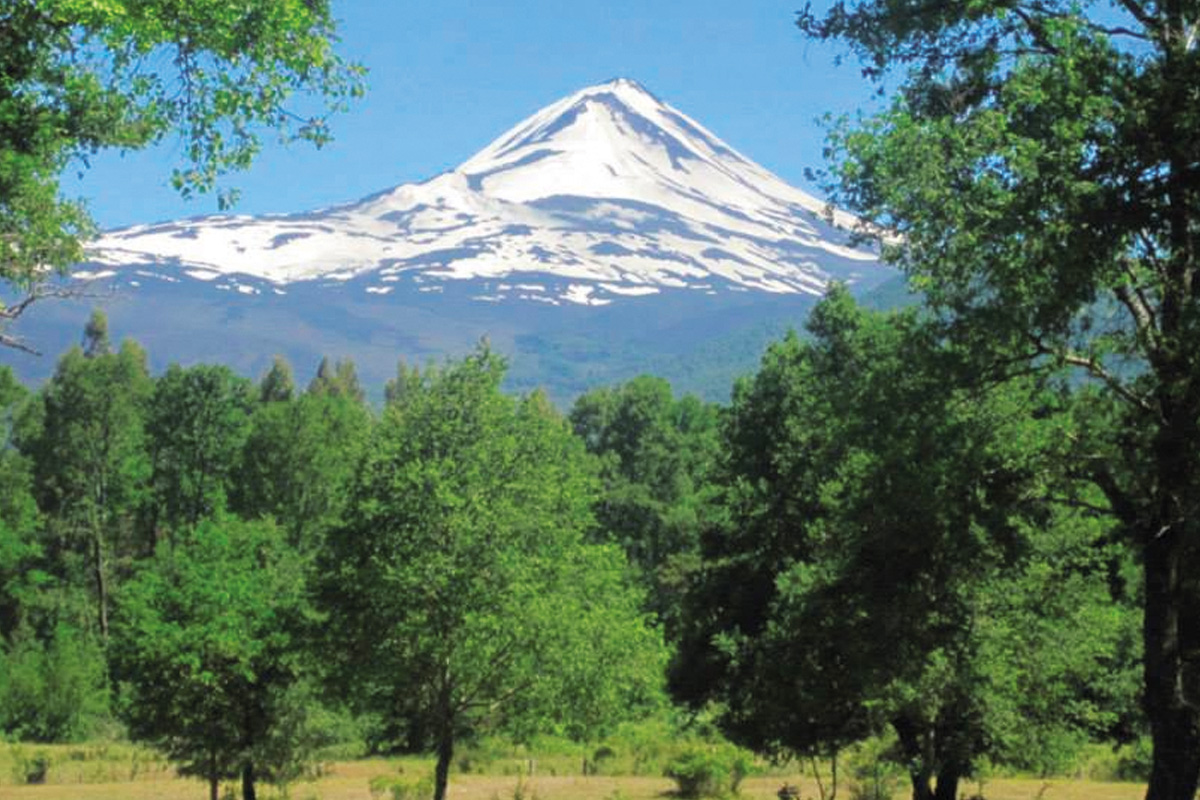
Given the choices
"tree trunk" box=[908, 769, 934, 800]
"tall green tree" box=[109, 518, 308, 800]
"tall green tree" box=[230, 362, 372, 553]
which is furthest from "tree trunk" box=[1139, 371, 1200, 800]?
"tall green tree" box=[230, 362, 372, 553]

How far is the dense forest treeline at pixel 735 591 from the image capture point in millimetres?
14742

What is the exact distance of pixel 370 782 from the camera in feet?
127

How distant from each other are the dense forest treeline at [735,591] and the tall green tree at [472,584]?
63 millimetres

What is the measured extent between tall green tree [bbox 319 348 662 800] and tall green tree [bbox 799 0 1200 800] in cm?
1407

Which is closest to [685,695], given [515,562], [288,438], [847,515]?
[515,562]

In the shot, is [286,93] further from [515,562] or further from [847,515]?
[515,562]

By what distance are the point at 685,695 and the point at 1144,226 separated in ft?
80.1

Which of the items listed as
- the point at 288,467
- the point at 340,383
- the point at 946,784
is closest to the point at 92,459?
the point at 288,467

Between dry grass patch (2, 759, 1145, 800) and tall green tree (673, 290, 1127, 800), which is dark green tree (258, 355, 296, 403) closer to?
dry grass patch (2, 759, 1145, 800)

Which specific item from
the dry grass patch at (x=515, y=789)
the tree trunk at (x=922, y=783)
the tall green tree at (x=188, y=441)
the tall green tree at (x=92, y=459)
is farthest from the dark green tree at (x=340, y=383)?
the tree trunk at (x=922, y=783)

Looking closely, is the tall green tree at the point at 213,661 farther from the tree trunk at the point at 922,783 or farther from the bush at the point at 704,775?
the tree trunk at the point at 922,783

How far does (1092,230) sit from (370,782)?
1260 inches

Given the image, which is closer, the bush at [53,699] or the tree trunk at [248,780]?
the tree trunk at [248,780]

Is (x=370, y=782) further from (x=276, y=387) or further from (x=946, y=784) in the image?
(x=276, y=387)
